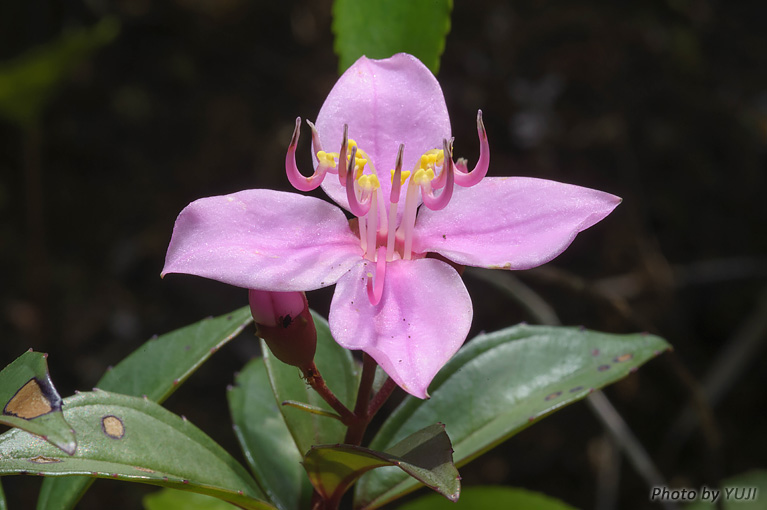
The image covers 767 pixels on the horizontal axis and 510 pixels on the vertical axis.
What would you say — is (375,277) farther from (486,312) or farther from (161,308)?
(161,308)

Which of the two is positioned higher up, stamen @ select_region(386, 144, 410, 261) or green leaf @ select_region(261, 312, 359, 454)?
stamen @ select_region(386, 144, 410, 261)

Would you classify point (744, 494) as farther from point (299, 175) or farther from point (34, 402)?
point (34, 402)

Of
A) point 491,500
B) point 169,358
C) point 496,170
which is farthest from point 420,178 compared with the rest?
point 496,170

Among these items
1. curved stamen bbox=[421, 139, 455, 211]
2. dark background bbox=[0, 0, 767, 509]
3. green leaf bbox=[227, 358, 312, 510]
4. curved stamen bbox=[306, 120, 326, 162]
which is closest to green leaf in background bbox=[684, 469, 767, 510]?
dark background bbox=[0, 0, 767, 509]

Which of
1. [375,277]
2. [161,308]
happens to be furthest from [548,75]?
[375,277]

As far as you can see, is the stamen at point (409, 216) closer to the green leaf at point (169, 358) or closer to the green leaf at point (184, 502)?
the green leaf at point (169, 358)

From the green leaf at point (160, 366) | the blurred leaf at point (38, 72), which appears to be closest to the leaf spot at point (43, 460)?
the green leaf at point (160, 366)

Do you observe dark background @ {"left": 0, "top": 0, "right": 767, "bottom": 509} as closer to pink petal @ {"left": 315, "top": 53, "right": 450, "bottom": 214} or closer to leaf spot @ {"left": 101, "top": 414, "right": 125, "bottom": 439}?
pink petal @ {"left": 315, "top": 53, "right": 450, "bottom": 214}
